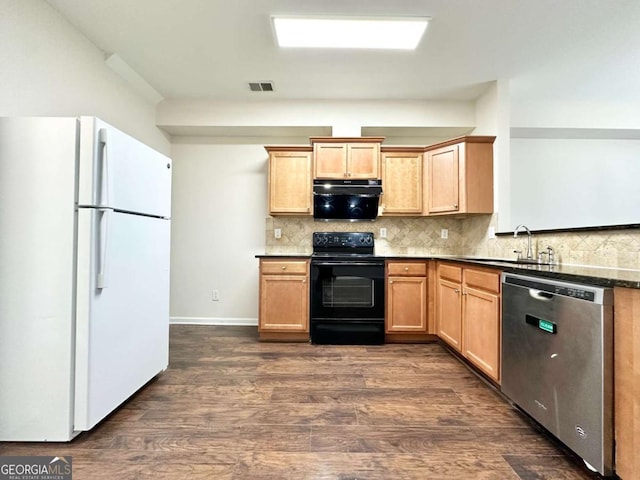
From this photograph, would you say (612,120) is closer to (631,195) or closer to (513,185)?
(631,195)

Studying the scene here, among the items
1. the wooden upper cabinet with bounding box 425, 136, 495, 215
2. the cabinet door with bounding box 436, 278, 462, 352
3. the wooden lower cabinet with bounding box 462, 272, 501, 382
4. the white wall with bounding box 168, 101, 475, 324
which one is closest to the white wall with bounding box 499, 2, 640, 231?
the wooden upper cabinet with bounding box 425, 136, 495, 215

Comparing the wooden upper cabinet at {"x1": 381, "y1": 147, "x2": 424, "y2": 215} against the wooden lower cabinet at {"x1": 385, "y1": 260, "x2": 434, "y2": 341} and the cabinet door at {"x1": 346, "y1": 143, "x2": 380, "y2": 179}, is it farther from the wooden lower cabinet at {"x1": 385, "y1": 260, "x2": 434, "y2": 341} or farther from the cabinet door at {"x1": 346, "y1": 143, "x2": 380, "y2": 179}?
the wooden lower cabinet at {"x1": 385, "y1": 260, "x2": 434, "y2": 341}

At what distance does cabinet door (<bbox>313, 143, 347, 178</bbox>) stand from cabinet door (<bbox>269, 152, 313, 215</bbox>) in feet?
0.39

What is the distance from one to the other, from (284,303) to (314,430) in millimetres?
1584

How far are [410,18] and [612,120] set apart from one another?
10.7 ft

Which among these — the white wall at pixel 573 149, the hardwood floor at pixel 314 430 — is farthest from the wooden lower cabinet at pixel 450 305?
the white wall at pixel 573 149

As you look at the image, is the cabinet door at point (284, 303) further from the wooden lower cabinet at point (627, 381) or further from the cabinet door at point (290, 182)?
the wooden lower cabinet at point (627, 381)

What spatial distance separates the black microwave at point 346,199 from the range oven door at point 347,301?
2.27 ft

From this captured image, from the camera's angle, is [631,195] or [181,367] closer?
[181,367]

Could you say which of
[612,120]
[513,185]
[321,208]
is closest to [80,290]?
[321,208]

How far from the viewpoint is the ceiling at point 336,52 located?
81.7 inches

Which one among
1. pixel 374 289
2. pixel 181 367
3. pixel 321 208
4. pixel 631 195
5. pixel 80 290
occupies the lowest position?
pixel 181 367

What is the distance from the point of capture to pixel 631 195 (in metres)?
3.91

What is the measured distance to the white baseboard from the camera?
3777mm
